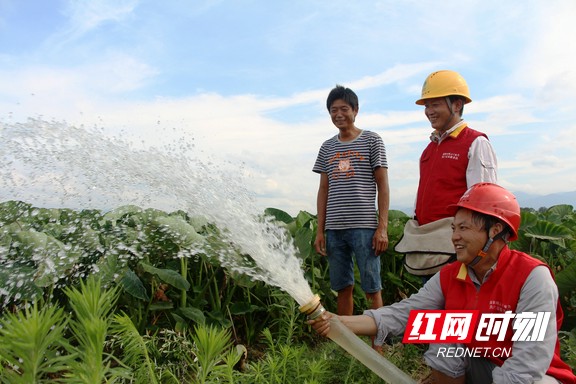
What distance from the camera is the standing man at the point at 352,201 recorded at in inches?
167

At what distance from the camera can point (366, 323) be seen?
2809 mm

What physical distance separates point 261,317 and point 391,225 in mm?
2037

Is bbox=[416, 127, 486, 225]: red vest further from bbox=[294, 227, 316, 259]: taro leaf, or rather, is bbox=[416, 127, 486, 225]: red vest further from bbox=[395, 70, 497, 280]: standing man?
bbox=[294, 227, 316, 259]: taro leaf

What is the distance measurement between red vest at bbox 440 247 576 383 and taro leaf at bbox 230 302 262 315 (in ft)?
7.15

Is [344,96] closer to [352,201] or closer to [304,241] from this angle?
[352,201]

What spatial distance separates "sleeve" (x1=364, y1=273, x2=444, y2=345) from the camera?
286 cm

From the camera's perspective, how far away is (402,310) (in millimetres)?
2891

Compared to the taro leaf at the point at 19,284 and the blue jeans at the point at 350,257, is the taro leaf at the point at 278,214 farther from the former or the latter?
the taro leaf at the point at 19,284

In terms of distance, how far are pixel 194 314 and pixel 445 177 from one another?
7.05ft

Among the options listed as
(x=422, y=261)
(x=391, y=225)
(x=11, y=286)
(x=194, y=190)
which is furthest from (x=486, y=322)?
(x=391, y=225)

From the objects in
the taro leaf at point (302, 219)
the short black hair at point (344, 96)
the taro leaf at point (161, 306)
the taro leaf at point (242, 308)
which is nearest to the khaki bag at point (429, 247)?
A: the short black hair at point (344, 96)

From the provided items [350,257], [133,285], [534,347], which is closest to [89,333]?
[534,347]

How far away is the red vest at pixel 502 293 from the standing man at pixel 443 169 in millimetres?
678

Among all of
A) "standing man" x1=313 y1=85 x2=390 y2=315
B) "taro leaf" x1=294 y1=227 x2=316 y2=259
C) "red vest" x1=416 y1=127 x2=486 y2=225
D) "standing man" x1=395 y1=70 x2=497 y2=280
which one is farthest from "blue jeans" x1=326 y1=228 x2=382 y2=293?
"red vest" x1=416 y1=127 x2=486 y2=225
